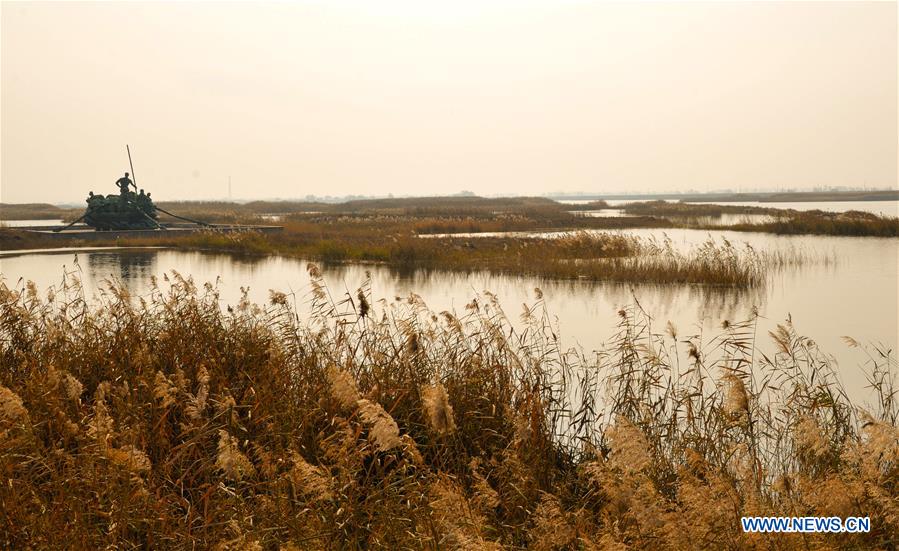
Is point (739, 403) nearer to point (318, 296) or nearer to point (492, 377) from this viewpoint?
point (492, 377)

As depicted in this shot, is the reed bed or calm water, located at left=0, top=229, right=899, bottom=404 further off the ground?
the reed bed

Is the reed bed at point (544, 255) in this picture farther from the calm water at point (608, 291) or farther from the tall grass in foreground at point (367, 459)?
the tall grass in foreground at point (367, 459)

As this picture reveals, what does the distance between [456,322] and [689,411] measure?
228 centimetres

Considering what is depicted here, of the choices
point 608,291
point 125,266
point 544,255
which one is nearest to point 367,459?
point 608,291

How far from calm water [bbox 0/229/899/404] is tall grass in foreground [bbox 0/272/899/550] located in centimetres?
349

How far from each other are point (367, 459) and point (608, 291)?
13.5 metres

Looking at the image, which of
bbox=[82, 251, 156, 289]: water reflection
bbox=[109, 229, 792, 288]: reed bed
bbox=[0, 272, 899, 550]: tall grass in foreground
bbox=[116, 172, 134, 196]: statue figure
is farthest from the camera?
bbox=[116, 172, 134, 196]: statue figure

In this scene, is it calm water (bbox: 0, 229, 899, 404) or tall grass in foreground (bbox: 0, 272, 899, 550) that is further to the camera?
calm water (bbox: 0, 229, 899, 404)

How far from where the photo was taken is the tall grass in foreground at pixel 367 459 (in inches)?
161

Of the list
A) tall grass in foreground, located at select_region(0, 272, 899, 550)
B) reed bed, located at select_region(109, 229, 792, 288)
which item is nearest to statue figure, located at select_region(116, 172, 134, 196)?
reed bed, located at select_region(109, 229, 792, 288)

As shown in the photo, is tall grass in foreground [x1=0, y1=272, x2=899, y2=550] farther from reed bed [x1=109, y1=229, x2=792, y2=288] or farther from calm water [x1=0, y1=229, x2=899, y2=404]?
reed bed [x1=109, y1=229, x2=792, y2=288]

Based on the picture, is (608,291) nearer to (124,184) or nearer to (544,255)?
(544,255)

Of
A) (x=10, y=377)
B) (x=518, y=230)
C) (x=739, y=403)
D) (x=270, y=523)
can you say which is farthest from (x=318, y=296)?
(x=518, y=230)

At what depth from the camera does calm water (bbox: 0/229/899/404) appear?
13797 mm
